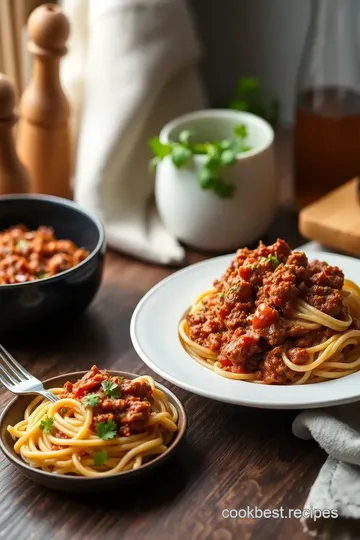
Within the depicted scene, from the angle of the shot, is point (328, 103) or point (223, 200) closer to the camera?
point (223, 200)

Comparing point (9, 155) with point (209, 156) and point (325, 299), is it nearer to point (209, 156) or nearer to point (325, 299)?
point (209, 156)

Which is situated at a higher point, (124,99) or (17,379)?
(124,99)

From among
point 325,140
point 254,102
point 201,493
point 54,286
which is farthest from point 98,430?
point 254,102

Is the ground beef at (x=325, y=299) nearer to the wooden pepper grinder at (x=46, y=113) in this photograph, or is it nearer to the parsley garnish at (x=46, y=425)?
the parsley garnish at (x=46, y=425)

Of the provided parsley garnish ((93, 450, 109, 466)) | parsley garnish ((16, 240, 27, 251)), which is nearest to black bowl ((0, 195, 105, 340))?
parsley garnish ((16, 240, 27, 251))

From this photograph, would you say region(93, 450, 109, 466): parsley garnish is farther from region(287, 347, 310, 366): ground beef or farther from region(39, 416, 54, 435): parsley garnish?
region(287, 347, 310, 366): ground beef

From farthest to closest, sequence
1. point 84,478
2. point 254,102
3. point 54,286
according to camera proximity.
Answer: point 254,102, point 54,286, point 84,478

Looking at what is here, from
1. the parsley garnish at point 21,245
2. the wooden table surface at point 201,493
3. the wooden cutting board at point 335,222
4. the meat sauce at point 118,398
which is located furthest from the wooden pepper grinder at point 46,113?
the meat sauce at point 118,398

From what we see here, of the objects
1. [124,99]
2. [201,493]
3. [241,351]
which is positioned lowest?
[201,493]
